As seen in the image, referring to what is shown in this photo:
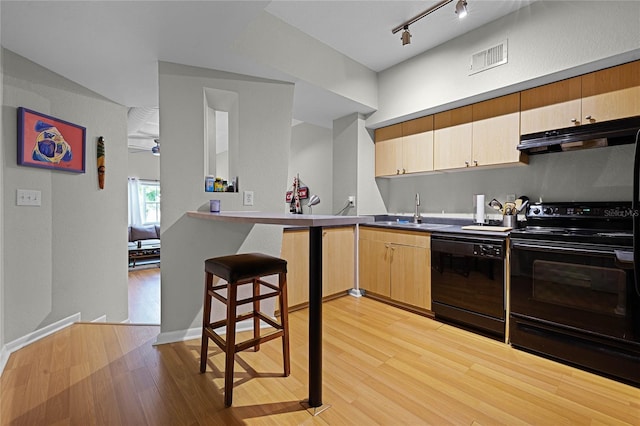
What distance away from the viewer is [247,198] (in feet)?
8.27

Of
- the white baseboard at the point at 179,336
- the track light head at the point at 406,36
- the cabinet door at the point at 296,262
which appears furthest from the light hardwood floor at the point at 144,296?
the track light head at the point at 406,36

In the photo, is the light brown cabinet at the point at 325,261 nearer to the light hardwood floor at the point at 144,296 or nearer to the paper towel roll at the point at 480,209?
the paper towel roll at the point at 480,209

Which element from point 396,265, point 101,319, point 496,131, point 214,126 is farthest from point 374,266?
point 101,319

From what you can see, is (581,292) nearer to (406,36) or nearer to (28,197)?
(406,36)

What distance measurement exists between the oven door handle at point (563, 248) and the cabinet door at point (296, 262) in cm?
183

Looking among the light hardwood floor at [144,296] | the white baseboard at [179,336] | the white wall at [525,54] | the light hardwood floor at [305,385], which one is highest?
the white wall at [525,54]

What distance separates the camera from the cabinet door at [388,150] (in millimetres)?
3377

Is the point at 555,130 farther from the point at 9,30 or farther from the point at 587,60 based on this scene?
the point at 9,30

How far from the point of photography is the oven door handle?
1.82m

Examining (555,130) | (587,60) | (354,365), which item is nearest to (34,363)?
(354,365)

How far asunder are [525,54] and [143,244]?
7.66 metres

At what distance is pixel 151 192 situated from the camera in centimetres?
771

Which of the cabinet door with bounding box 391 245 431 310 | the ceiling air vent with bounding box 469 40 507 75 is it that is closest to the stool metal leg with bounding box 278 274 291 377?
the cabinet door with bounding box 391 245 431 310

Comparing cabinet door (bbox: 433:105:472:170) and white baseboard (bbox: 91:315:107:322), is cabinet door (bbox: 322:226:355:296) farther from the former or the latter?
white baseboard (bbox: 91:315:107:322)
